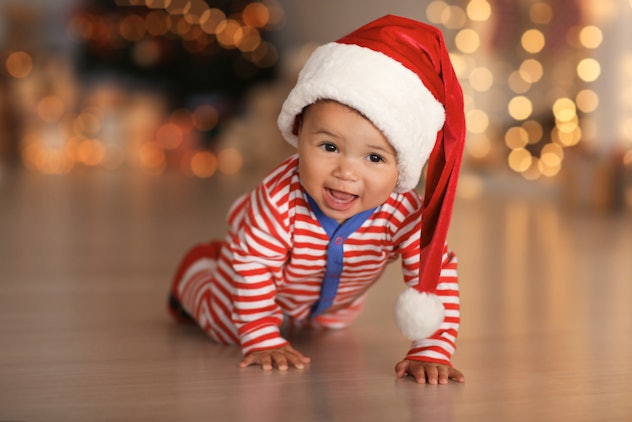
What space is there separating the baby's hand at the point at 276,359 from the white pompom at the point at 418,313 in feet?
0.52

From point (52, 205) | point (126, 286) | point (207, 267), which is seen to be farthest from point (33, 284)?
point (52, 205)

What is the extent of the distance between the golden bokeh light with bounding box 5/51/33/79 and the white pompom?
5390mm

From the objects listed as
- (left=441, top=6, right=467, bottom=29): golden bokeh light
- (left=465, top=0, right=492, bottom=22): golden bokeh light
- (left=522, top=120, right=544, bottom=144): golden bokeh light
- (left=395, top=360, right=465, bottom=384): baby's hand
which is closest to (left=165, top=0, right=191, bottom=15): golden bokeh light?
(left=441, top=6, right=467, bottom=29): golden bokeh light

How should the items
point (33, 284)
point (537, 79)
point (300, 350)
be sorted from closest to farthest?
point (300, 350) < point (33, 284) < point (537, 79)

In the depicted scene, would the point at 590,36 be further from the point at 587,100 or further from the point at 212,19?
the point at 212,19

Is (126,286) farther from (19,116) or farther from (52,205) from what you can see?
(19,116)

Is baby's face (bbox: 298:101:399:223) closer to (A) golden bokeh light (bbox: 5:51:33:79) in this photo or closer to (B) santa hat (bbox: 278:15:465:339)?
(B) santa hat (bbox: 278:15:465:339)

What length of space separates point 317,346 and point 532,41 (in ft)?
11.0

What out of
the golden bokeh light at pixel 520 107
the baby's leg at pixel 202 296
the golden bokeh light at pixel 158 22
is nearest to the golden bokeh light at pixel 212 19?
the golden bokeh light at pixel 158 22

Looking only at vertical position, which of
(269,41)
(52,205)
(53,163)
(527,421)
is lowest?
(527,421)

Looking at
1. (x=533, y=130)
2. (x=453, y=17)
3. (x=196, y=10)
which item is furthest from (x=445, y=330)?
(x=196, y=10)

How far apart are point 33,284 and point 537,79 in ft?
10.2

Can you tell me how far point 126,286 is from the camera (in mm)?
1834

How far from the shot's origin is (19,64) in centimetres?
609
